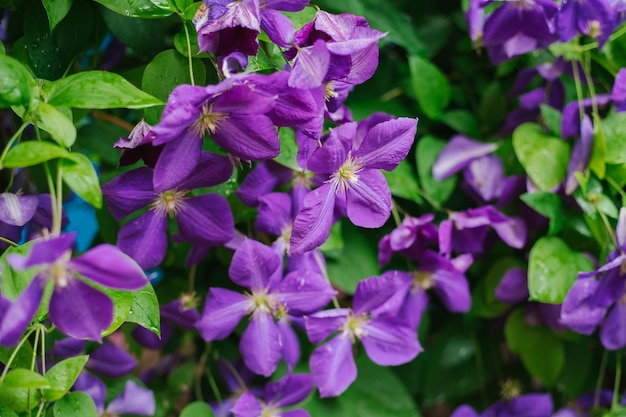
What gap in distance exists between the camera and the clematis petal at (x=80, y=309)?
458 mm

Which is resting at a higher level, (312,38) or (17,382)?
(312,38)

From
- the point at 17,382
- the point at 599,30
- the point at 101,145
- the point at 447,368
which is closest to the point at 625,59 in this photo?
the point at 599,30

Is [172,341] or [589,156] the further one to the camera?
[172,341]

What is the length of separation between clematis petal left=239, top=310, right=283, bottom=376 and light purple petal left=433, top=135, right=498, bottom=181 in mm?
294

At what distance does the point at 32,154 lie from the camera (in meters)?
0.46

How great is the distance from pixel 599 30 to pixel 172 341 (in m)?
0.67

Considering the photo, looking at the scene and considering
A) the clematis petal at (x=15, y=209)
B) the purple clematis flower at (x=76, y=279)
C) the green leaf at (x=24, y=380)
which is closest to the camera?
the purple clematis flower at (x=76, y=279)

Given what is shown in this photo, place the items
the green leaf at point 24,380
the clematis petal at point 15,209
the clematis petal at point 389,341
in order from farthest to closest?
the clematis petal at point 389,341 → the clematis petal at point 15,209 → the green leaf at point 24,380

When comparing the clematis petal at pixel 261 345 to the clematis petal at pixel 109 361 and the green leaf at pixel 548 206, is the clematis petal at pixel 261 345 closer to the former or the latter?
the clematis petal at pixel 109 361

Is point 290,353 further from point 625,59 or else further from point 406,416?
point 625,59

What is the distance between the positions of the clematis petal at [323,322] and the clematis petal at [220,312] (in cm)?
6

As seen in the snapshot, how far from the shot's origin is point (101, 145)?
2.69ft

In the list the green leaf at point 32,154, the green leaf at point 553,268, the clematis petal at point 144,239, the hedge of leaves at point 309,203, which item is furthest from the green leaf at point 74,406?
the green leaf at point 553,268

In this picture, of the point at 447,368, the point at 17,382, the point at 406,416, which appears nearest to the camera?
the point at 17,382
